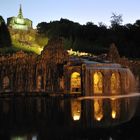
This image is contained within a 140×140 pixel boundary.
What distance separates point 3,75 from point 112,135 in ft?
113

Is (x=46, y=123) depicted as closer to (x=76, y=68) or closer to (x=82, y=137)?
(x=82, y=137)

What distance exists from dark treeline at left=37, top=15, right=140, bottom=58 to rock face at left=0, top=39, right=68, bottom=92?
39.6 meters

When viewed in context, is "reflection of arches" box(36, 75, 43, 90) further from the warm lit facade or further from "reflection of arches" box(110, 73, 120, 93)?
"reflection of arches" box(110, 73, 120, 93)

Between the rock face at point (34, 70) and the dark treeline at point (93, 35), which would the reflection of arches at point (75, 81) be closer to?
the rock face at point (34, 70)

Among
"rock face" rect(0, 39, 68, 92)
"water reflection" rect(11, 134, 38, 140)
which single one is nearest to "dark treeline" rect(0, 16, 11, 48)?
"rock face" rect(0, 39, 68, 92)

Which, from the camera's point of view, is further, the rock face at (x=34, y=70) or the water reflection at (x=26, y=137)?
the rock face at (x=34, y=70)

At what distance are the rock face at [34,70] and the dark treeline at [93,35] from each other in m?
39.6

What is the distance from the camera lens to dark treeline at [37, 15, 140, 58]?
88525 millimetres

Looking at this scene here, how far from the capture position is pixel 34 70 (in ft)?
148

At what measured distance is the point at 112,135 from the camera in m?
13.4

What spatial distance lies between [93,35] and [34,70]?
5578 cm

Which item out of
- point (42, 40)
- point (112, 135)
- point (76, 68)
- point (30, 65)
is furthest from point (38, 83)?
point (42, 40)

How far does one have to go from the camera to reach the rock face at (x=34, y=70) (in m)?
44.1

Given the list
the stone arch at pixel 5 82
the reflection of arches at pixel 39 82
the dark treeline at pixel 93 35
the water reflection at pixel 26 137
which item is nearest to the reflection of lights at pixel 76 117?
the water reflection at pixel 26 137
